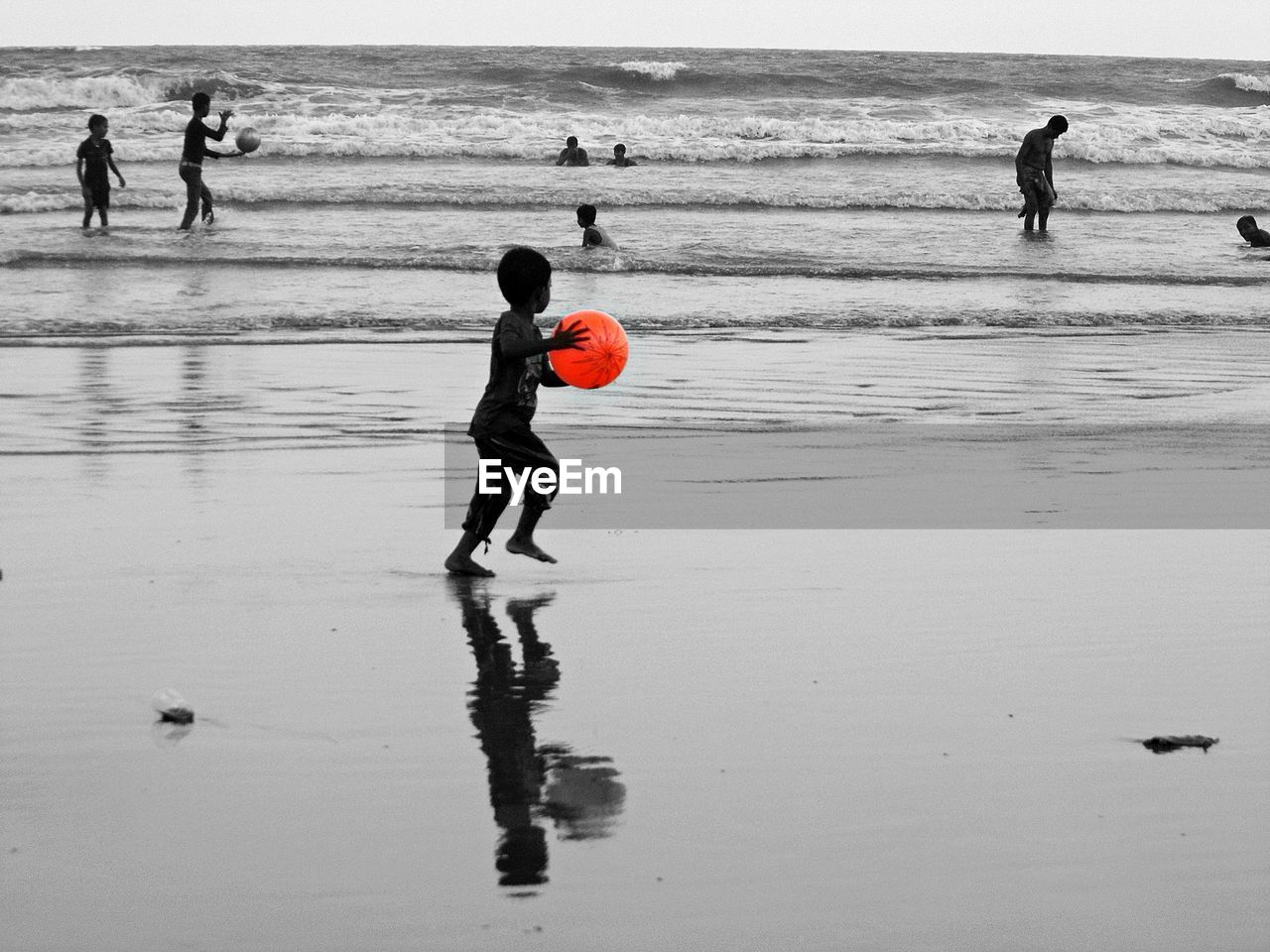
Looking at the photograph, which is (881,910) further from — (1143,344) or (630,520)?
(1143,344)

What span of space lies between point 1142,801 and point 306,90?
42463 mm

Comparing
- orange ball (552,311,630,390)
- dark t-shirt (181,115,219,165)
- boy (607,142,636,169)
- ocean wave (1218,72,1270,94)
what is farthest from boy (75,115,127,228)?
ocean wave (1218,72,1270,94)

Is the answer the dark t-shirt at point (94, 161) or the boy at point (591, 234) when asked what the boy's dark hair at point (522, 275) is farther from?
the dark t-shirt at point (94, 161)

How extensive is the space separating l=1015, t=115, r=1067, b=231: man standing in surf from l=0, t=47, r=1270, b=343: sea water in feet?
1.98

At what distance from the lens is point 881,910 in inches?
116

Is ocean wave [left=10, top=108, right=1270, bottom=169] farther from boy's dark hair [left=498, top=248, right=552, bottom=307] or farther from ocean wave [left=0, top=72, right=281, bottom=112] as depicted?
boy's dark hair [left=498, top=248, right=552, bottom=307]

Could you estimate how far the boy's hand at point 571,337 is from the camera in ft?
18.5

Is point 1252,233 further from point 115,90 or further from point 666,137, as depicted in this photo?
point 115,90

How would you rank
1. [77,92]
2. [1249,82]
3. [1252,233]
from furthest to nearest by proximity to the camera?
[1249,82] < [77,92] < [1252,233]

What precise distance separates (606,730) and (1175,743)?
49.6 inches

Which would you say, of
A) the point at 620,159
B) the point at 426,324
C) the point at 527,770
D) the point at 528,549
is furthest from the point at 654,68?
the point at 527,770

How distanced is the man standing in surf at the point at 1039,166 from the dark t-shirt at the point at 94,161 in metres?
11.7

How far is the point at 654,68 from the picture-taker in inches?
1973

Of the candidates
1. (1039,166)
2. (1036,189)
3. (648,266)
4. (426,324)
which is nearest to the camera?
(426,324)
